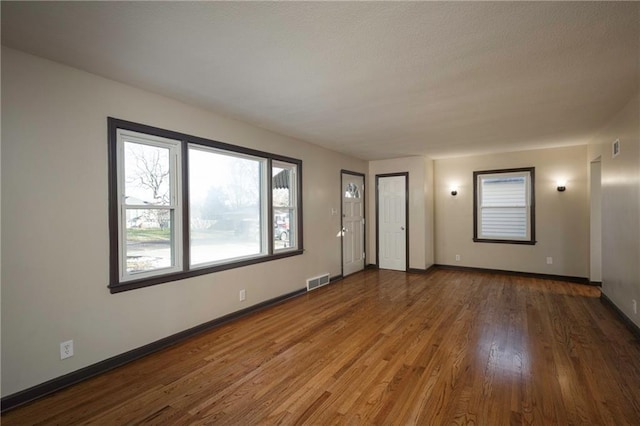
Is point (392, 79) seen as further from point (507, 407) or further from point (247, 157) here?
point (507, 407)

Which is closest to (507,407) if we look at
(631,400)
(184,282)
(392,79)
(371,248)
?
(631,400)

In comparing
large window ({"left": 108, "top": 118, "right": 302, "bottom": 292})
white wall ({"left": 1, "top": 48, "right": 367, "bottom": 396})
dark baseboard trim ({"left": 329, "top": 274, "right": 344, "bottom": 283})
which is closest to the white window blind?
dark baseboard trim ({"left": 329, "top": 274, "right": 344, "bottom": 283})

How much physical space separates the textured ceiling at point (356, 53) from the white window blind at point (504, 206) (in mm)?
2382

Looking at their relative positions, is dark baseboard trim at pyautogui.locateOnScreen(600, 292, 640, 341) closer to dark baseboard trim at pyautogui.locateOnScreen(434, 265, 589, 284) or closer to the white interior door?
dark baseboard trim at pyautogui.locateOnScreen(434, 265, 589, 284)

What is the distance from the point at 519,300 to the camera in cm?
439

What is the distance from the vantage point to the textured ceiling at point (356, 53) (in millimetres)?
1738

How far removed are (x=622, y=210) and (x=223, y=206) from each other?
4.71 meters

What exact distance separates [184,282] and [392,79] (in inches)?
114

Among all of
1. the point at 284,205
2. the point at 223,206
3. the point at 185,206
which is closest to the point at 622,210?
the point at 284,205

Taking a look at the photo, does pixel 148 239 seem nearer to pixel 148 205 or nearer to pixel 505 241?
pixel 148 205

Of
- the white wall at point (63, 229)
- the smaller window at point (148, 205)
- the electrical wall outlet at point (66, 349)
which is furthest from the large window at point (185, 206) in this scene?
the electrical wall outlet at point (66, 349)

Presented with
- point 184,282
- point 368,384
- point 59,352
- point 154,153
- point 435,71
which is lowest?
point 368,384

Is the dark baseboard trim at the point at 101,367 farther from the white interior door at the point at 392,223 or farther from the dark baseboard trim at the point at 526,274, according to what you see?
the dark baseboard trim at the point at 526,274

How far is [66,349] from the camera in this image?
2.35 meters
